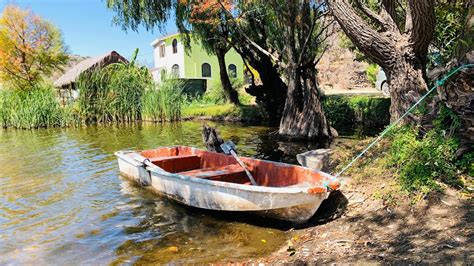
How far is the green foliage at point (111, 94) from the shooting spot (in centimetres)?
2106

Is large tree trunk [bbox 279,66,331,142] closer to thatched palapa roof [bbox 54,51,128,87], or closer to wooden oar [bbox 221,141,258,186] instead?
wooden oar [bbox 221,141,258,186]

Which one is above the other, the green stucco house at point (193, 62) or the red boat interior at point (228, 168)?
the green stucco house at point (193, 62)

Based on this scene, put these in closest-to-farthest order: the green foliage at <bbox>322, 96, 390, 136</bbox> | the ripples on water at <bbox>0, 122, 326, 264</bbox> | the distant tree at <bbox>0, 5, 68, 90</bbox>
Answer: the ripples on water at <bbox>0, 122, 326, 264</bbox> → the green foliage at <bbox>322, 96, 390, 136</bbox> → the distant tree at <bbox>0, 5, 68, 90</bbox>

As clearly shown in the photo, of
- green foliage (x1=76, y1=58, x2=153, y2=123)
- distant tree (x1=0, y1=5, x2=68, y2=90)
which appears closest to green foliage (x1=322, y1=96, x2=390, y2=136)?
green foliage (x1=76, y1=58, x2=153, y2=123)

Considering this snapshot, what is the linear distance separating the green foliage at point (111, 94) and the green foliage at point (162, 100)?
0.53m

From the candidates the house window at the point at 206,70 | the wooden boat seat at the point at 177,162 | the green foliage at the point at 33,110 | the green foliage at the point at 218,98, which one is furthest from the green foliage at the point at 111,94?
the house window at the point at 206,70

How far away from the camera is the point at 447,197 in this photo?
14.9 ft

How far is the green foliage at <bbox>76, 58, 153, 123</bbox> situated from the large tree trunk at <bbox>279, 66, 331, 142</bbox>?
374 inches

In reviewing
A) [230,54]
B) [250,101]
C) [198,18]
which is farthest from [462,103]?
[230,54]

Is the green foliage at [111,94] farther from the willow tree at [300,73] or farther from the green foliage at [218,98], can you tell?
the willow tree at [300,73]

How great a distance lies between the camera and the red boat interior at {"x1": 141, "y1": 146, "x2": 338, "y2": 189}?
6.18 meters

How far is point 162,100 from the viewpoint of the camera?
2150cm

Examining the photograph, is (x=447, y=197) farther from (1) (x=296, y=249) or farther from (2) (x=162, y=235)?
(2) (x=162, y=235)

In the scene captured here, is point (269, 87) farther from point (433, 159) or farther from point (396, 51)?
point (433, 159)
